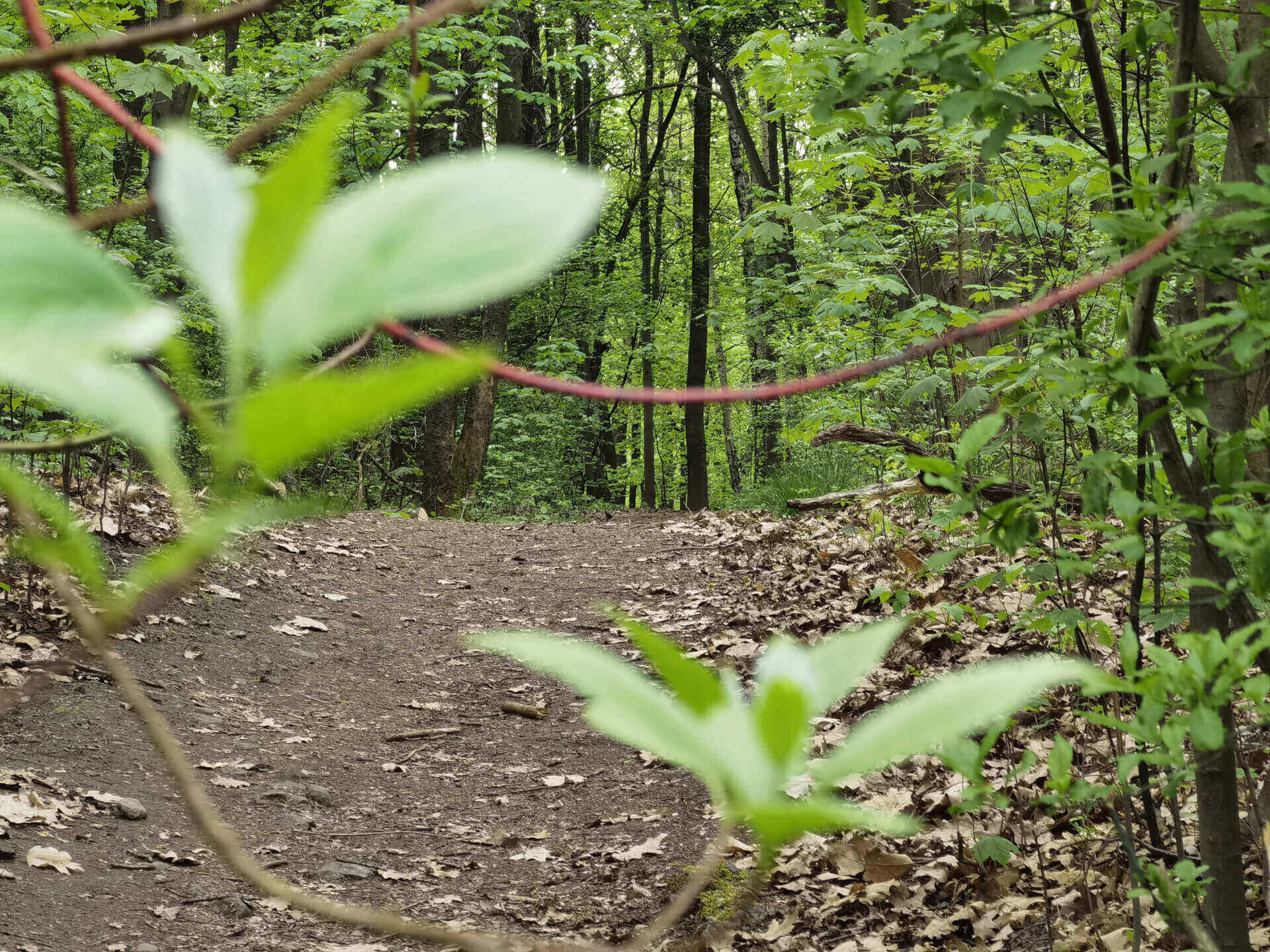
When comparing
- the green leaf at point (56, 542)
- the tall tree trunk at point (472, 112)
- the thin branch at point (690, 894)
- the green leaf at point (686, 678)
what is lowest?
the thin branch at point (690, 894)

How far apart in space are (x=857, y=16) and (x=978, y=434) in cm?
52

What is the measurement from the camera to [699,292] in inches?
569

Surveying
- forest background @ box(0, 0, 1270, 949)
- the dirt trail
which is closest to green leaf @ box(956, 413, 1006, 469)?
forest background @ box(0, 0, 1270, 949)

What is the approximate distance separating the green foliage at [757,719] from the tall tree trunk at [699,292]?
1336 cm

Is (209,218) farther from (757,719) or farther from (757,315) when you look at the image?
(757,315)

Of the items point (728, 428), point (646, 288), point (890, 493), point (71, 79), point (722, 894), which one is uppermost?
point (646, 288)

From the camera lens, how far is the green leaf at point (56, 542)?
237mm

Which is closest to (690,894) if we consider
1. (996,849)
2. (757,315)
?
A: (996,849)

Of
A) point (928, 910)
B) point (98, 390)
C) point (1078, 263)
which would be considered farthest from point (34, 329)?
point (1078, 263)

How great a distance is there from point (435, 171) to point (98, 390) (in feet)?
0.30

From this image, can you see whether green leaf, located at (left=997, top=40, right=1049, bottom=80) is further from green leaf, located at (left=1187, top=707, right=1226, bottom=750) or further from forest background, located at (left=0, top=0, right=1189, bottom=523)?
green leaf, located at (left=1187, top=707, right=1226, bottom=750)

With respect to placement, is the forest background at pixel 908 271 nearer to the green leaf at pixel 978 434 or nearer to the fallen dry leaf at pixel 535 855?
the green leaf at pixel 978 434

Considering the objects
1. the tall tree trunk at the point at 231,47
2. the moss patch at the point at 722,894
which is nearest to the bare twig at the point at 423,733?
the moss patch at the point at 722,894

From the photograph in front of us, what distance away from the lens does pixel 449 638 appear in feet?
19.4
